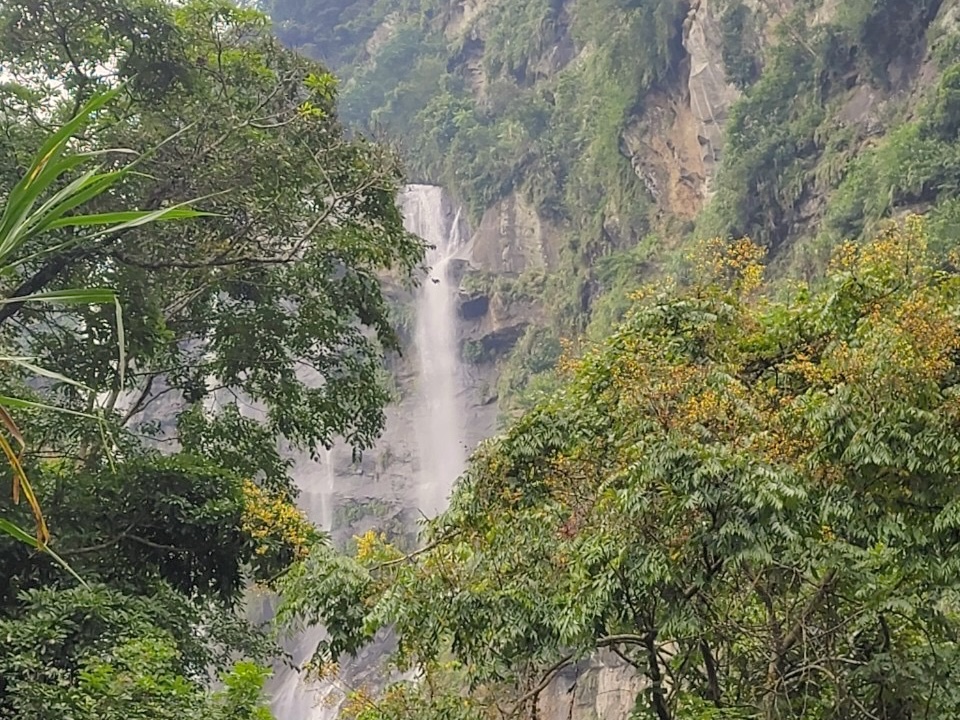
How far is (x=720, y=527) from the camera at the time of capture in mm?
3486

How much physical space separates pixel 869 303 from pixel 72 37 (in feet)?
18.0

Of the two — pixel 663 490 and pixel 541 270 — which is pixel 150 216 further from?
pixel 541 270

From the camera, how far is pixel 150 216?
5.30 feet

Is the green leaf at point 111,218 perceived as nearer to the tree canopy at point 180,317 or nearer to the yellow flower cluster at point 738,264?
the tree canopy at point 180,317

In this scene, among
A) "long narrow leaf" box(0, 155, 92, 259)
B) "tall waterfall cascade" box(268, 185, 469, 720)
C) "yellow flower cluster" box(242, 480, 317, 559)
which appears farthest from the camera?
"tall waterfall cascade" box(268, 185, 469, 720)

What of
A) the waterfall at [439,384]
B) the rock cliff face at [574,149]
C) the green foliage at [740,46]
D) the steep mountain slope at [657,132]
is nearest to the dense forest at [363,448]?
the steep mountain slope at [657,132]

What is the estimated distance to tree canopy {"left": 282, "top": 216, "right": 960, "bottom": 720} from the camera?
3.49 meters

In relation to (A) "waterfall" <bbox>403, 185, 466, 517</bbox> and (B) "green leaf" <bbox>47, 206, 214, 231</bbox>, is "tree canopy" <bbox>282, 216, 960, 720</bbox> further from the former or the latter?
(A) "waterfall" <bbox>403, 185, 466, 517</bbox>

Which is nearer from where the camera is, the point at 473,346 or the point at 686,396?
the point at 686,396

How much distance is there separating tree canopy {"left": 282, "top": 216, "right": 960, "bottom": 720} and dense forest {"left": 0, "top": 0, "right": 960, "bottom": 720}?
2cm

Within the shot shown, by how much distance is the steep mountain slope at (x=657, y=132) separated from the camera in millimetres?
15344

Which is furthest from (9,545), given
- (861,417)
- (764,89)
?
(764,89)

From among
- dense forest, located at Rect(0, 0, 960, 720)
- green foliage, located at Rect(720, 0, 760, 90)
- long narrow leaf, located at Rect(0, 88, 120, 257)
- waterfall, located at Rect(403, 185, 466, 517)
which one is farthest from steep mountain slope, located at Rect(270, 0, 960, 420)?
long narrow leaf, located at Rect(0, 88, 120, 257)

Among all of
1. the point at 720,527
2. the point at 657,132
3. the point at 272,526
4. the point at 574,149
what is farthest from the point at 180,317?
the point at 574,149
